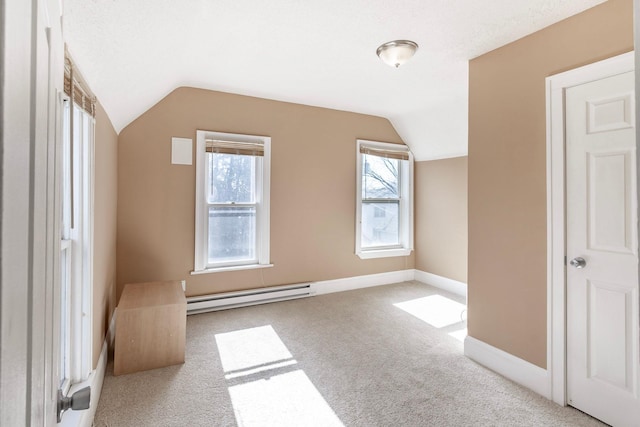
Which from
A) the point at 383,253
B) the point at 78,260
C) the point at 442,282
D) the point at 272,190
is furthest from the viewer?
the point at 383,253

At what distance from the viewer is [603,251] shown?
1.83 m

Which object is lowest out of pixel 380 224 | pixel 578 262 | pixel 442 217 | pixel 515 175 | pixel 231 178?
pixel 578 262

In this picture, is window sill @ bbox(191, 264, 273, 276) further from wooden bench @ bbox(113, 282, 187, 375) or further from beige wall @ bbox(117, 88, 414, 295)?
wooden bench @ bbox(113, 282, 187, 375)

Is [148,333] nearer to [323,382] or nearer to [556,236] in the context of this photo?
[323,382]

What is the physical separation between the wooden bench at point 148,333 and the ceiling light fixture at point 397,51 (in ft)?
8.29

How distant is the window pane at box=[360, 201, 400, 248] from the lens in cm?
454

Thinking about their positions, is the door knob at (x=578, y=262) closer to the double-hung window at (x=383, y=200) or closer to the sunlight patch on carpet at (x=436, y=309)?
the sunlight patch on carpet at (x=436, y=309)

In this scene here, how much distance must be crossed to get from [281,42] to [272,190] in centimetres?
177

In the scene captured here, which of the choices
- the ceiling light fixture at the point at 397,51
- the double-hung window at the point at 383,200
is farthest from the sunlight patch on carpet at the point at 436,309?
the ceiling light fixture at the point at 397,51

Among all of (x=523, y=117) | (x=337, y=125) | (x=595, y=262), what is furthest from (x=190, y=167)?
(x=595, y=262)

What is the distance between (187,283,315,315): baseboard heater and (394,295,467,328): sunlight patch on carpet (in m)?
1.21

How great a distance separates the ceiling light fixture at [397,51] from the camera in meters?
2.33

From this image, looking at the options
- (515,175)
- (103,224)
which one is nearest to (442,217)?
(515,175)

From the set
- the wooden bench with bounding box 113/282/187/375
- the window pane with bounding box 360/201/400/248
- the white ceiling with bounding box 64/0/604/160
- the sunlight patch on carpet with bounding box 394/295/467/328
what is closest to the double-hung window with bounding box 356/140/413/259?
the window pane with bounding box 360/201/400/248
